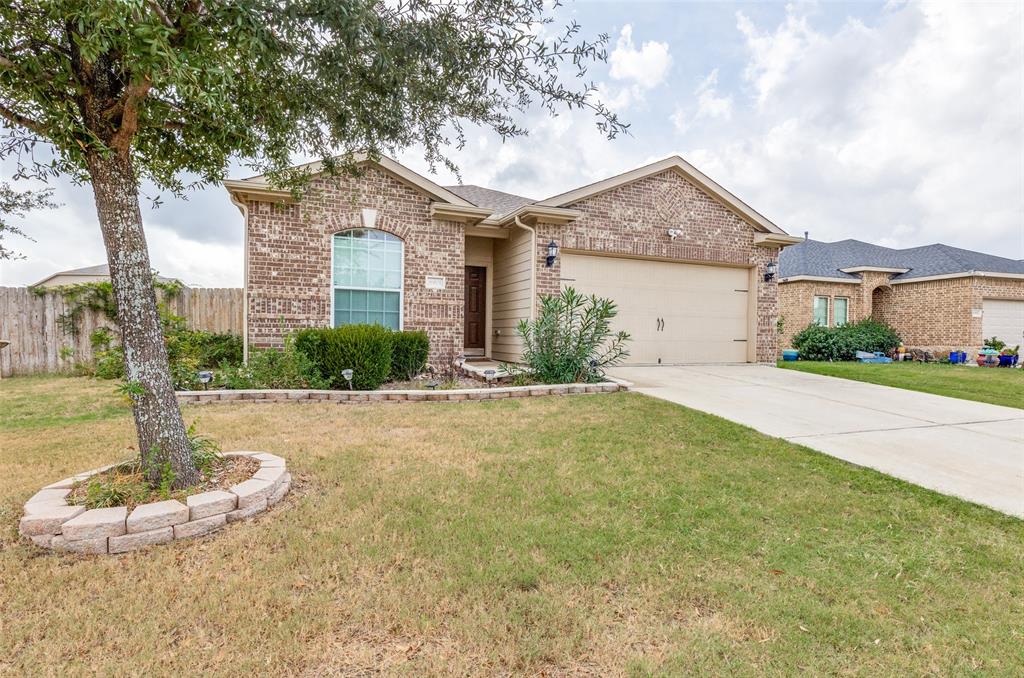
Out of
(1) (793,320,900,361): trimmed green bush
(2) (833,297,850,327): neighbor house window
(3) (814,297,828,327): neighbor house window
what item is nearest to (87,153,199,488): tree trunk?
(1) (793,320,900,361): trimmed green bush

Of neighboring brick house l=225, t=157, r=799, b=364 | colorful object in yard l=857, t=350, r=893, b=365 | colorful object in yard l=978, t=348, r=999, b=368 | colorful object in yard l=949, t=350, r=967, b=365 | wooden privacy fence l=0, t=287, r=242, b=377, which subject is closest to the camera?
neighboring brick house l=225, t=157, r=799, b=364

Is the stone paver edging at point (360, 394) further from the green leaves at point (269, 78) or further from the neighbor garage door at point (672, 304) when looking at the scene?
the neighbor garage door at point (672, 304)

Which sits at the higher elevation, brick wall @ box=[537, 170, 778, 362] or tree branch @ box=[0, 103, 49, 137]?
brick wall @ box=[537, 170, 778, 362]

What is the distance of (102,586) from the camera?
215cm

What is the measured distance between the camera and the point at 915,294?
17.2 meters

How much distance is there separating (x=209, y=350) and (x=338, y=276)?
294cm

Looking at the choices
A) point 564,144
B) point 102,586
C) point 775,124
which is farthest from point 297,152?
point 775,124

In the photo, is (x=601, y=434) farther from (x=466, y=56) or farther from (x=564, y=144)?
(x=564, y=144)

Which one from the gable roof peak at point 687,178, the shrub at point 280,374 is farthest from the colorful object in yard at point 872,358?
the shrub at point 280,374

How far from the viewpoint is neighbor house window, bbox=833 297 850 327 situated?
17.2 metres

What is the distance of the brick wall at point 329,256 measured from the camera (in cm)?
817

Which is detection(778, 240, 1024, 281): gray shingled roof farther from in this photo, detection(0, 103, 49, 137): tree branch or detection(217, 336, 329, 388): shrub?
detection(0, 103, 49, 137): tree branch

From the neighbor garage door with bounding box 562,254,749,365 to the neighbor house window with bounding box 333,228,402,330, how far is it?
343 cm

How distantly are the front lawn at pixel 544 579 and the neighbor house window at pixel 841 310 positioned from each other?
16187 mm
